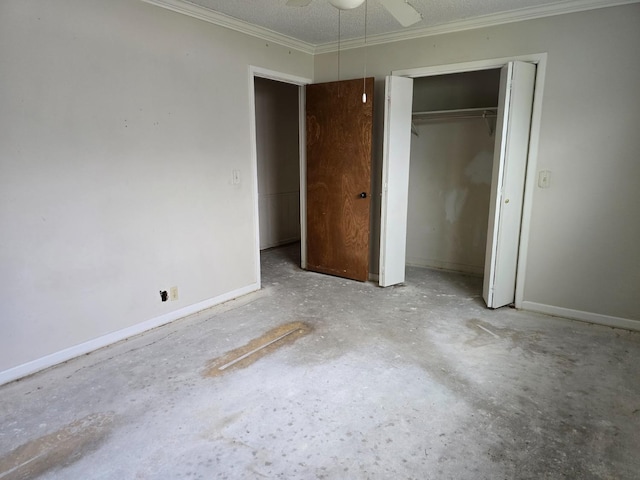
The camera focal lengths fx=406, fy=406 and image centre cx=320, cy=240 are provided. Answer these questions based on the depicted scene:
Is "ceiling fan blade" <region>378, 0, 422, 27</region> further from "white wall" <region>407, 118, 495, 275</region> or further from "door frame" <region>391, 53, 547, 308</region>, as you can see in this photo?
"white wall" <region>407, 118, 495, 275</region>

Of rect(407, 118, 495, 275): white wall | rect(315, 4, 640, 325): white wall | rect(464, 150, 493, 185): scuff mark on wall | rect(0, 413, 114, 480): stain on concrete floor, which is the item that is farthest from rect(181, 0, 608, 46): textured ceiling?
rect(0, 413, 114, 480): stain on concrete floor

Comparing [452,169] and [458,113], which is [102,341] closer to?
[452,169]

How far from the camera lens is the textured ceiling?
2.98 metres

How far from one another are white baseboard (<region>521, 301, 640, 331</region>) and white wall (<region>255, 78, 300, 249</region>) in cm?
344

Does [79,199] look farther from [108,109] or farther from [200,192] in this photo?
[200,192]

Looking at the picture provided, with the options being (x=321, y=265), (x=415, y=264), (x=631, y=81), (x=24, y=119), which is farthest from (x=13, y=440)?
(x=631, y=81)

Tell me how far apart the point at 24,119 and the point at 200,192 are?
51.1 inches

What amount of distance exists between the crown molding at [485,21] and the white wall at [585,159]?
0.15ft

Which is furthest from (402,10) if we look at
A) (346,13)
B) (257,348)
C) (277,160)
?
(277,160)

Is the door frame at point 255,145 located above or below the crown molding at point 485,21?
below

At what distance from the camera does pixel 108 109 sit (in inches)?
106

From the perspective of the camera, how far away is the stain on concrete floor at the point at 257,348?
2582 millimetres

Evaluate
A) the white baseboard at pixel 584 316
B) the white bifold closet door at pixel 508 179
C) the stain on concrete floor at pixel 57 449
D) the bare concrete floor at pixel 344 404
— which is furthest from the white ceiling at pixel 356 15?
the stain on concrete floor at pixel 57 449

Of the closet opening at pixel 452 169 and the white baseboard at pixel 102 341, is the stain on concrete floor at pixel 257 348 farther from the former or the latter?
the closet opening at pixel 452 169
